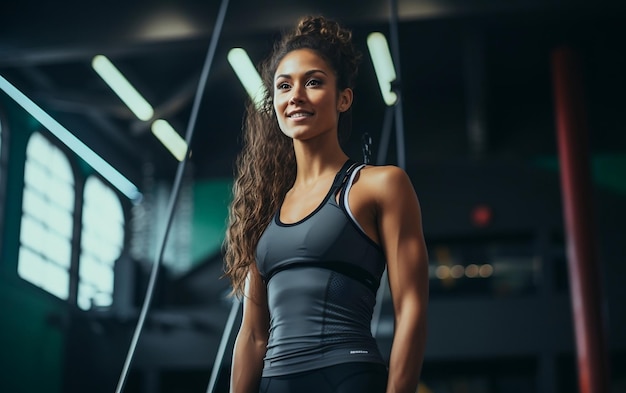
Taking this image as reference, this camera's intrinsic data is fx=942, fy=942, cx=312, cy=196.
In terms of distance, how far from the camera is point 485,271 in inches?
527

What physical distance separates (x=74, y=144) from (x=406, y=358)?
12076mm

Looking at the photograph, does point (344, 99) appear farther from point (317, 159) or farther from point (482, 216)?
point (482, 216)

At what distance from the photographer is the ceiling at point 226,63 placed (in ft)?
25.7

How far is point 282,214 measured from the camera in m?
1.65

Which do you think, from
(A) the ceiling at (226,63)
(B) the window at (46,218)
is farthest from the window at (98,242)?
(A) the ceiling at (226,63)

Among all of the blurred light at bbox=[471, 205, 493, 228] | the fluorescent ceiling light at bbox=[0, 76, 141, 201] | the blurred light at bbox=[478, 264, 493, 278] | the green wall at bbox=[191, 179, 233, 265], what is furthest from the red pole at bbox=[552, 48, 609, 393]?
the fluorescent ceiling light at bbox=[0, 76, 141, 201]

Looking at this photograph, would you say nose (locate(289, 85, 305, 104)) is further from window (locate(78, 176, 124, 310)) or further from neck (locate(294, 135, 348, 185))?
window (locate(78, 176, 124, 310))

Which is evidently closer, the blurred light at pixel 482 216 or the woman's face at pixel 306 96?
the woman's face at pixel 306 96

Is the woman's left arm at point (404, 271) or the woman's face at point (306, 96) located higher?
the woman's face at point (306, 96)

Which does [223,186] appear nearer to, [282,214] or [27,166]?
[27,166]

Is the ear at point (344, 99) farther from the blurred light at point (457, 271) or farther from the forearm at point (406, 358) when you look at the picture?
the blurred light at point (457, 271)

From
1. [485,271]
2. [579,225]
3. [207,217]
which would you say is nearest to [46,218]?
[207,217]

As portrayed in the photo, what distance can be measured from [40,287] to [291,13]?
219 inches

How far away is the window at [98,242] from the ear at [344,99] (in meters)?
11.1
